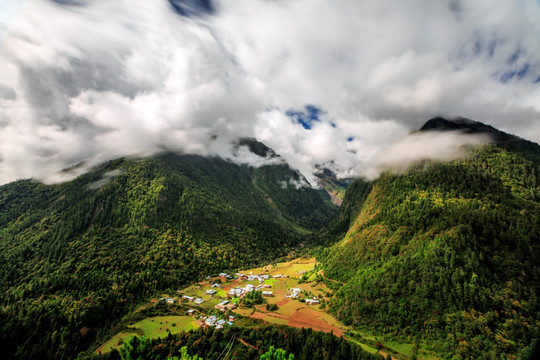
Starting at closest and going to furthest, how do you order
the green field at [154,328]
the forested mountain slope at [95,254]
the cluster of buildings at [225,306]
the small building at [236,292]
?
the green field at [154,328] < the forested mountain slope at [95,254] < the cluster of buildings at [225,306] < the small building at [236,292]

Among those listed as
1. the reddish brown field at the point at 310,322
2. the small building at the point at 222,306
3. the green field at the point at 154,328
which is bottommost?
the green field at the point at 154,328

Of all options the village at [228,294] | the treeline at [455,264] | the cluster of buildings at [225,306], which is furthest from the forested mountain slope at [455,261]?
the cluster of buildings at [225,306]

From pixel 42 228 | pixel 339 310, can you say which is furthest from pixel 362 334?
pixel 42 228

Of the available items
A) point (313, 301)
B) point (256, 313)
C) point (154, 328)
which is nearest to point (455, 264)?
point (313, 301)

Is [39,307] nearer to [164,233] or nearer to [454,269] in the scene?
[164,233]

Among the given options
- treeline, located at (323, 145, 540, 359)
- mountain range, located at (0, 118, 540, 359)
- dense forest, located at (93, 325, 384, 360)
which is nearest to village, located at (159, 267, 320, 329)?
dense forest, located at (93, 325, 384, 360)

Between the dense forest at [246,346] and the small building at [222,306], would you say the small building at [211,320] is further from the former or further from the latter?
the dense forest at [246,346]
